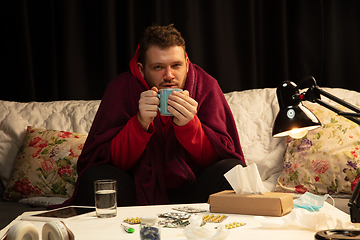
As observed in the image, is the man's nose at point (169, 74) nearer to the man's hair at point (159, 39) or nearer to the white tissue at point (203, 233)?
the man's hair at point (159, 39)

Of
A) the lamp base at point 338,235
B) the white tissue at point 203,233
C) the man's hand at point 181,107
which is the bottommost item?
the white tissue at point 203,233

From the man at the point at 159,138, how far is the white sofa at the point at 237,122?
205 millimetres

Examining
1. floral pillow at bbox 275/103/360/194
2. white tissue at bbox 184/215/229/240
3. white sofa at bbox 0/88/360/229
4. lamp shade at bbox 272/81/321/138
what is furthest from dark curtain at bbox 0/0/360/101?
white tissue at bbox 184/215/229/240

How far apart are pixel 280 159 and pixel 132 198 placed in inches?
29.4

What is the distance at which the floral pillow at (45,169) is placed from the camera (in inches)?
64.9

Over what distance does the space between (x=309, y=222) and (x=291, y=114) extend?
0.23 meters

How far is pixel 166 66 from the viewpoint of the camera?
4.99 feet

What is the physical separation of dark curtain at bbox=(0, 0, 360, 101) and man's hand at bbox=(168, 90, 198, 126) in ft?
3.43

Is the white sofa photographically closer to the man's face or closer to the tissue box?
the man's face

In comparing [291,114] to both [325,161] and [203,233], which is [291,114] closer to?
[203,233]

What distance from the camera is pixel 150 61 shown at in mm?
1538

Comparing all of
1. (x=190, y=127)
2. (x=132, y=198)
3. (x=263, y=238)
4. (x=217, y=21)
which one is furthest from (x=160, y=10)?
(x=263, y=238)

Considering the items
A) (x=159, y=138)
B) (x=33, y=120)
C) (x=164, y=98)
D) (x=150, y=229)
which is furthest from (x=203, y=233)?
(x=33, y=120)

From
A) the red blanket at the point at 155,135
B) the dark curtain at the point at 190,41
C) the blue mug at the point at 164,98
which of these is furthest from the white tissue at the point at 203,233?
the dark curtain at the point at 190,41
